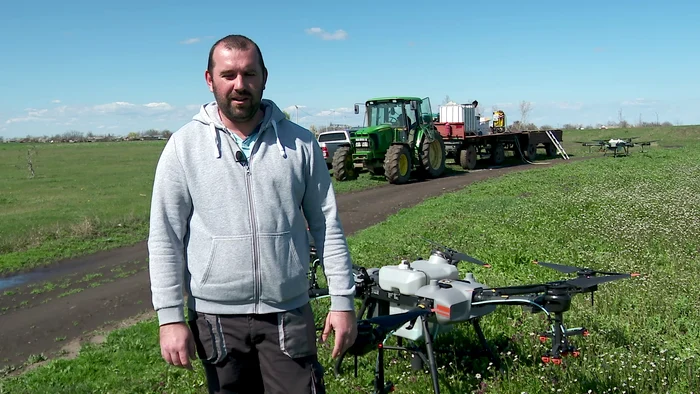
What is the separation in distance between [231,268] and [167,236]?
1.04ft

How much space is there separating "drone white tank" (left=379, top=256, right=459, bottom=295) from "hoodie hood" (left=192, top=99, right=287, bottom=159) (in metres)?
1.88

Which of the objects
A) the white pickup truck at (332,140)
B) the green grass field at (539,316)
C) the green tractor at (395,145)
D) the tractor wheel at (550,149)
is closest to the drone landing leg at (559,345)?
the green grass field at (539,316)

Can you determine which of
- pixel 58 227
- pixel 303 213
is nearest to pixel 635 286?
pixel 303 213

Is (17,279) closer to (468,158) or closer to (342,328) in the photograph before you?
(342,328)

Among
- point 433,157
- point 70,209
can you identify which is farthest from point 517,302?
point 433,157

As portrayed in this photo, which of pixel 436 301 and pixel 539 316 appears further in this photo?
pixel 539 316

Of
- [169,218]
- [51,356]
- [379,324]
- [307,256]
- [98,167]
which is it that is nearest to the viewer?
[169,218]

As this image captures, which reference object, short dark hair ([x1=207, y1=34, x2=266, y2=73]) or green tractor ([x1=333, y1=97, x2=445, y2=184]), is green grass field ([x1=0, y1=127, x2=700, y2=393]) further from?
green tractor ([x1=333, y1=97, x2=445, y2=184])

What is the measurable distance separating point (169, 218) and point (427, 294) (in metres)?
2.05

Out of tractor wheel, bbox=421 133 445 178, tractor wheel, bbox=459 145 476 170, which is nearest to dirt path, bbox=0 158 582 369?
tractor wheel, bbox=421 133 445 178

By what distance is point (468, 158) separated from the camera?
27.7 metres

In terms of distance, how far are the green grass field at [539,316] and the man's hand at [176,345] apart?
2215 mm

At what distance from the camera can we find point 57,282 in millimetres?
10070

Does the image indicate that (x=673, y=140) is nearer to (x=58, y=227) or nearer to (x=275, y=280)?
(x=58, y=227)
